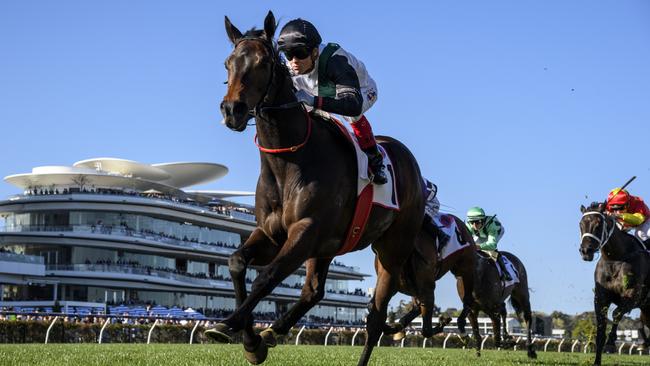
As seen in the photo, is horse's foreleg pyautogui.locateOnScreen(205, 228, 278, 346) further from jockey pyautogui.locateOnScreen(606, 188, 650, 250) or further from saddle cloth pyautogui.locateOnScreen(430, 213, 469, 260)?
jockey pyautogui.locateOnScreen(606, 188, 650, 250)

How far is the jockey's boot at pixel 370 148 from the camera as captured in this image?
706 centimetres

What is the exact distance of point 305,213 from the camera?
6.29 m

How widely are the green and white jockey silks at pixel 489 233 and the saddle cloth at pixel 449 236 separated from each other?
137 inches

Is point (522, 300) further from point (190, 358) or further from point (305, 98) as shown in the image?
point (305, 98)

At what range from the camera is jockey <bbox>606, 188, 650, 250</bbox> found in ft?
44.5

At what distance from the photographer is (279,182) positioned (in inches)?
254

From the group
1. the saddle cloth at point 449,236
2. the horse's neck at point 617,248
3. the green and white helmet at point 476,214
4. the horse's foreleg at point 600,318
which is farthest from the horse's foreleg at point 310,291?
the green and white helmet at point 476,214

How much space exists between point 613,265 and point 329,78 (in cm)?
732

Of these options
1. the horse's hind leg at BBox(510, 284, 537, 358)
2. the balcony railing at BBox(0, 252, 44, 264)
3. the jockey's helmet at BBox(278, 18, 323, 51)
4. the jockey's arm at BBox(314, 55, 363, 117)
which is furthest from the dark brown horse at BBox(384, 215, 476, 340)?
the balcony railing at BBox(0, 252, 44, 264)

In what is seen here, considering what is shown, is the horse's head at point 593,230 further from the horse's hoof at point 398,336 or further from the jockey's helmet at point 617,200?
the horse's hoof at point 398,336

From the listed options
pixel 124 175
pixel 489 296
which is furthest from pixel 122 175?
pixel 489 296

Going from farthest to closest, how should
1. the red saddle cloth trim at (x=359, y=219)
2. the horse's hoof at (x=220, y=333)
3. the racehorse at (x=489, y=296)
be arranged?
the racehorse at (x=489, y=296) < the red saddle cloth trim at (x=359, y=219) < the horse's hoof at (x=220, y=333)

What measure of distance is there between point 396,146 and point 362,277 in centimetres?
8405

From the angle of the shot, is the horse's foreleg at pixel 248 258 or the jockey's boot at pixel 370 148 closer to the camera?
the horse's foreleg at pixel 248 258
